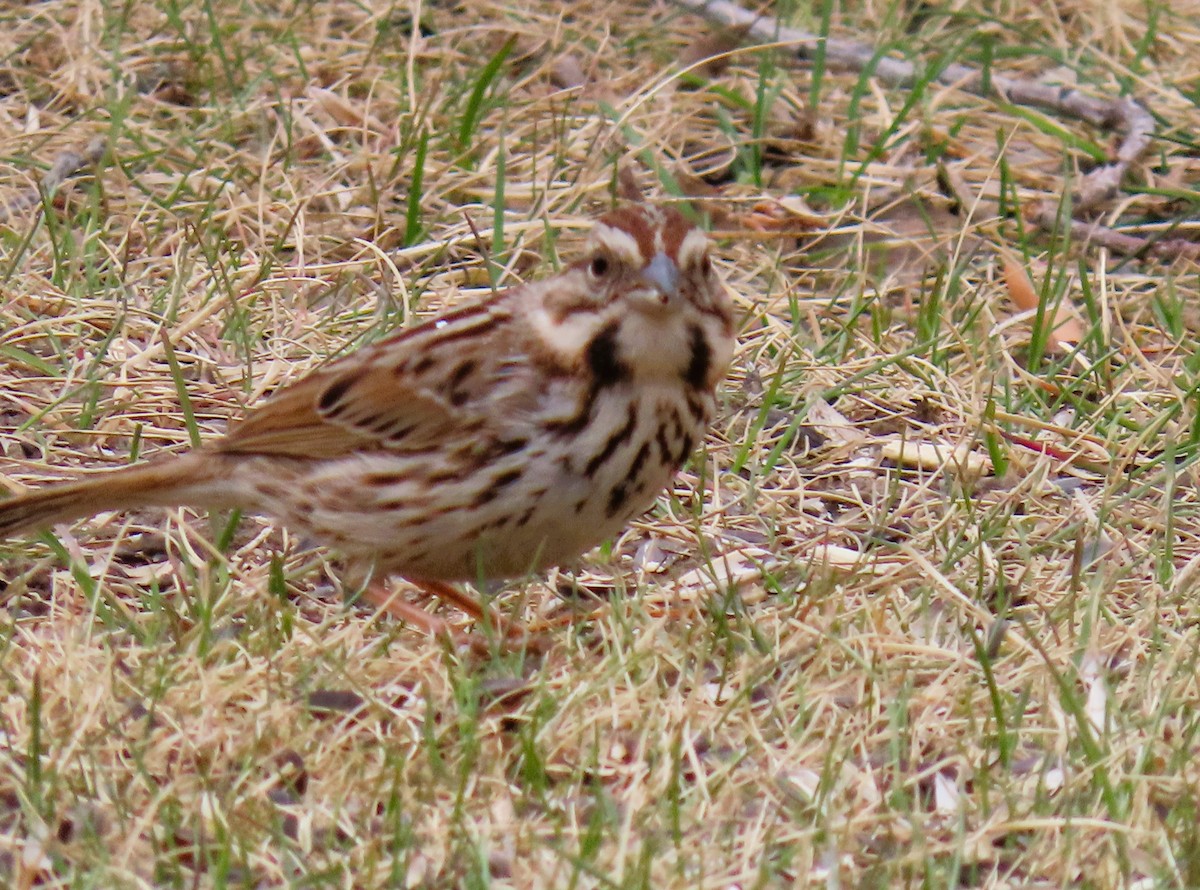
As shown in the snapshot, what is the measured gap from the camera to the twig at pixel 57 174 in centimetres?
657

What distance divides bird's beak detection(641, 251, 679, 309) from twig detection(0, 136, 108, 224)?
2.92m

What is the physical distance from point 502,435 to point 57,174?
9.79 feet

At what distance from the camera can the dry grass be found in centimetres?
362

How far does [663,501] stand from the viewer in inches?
207

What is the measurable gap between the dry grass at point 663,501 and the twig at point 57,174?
0.13ft

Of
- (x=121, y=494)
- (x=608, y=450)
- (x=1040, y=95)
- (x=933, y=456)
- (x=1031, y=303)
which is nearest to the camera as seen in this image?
(x=608, y=450)

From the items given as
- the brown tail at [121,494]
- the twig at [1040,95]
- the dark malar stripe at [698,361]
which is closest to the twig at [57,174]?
the brown tail at [121,494]

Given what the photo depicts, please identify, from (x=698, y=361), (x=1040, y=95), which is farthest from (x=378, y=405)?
(x=1040, y=95)

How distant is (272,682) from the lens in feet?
13.4

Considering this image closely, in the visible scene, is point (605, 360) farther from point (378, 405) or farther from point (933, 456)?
point (933, 456)

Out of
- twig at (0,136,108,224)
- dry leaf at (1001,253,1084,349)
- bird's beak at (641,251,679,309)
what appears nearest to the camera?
bird's beak at (641,251,679,309)

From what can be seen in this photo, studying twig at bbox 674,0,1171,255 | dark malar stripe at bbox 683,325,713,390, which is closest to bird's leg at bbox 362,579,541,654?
dark malar stripe at bbox 683,325,713,390

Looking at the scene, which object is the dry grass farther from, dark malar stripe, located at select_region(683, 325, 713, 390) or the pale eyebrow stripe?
the pale eyebrow stripe

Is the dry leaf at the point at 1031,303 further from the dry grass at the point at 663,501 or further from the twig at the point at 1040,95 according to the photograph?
the twig at the point at 1040,95
